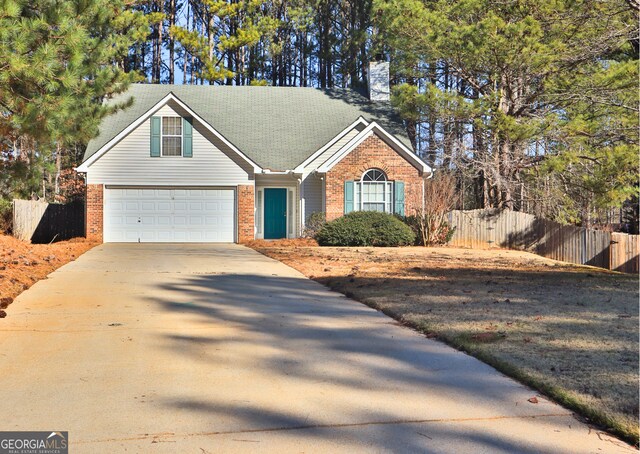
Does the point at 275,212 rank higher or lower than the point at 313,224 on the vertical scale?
higher

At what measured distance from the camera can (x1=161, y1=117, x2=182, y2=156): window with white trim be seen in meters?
25.4

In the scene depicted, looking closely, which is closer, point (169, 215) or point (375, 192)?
point (169, 215)

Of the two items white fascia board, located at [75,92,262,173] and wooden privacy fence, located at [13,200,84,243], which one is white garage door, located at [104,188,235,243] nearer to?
white fascia board, located at [75,92,262,173]

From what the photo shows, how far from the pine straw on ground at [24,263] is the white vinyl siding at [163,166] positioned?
381 cm

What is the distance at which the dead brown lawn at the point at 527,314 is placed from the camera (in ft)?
18.6

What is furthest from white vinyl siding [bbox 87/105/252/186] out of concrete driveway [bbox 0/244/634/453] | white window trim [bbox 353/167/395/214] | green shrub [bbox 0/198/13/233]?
concrete driveway [bbox 0/244/634/453]

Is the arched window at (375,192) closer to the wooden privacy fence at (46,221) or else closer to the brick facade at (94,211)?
the brick facade at (94,211)

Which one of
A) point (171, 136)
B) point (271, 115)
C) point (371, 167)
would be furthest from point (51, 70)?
point (271, 115)

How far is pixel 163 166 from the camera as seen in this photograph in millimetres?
25344

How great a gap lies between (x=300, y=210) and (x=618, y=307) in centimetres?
1744

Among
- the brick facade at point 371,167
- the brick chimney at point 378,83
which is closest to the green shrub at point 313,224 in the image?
the brick facade at point 371,167

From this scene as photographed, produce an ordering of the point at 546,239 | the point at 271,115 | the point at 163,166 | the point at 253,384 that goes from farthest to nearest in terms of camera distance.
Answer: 1. the point at 271,115
2. the point at 163,166
3. the point at 546,239
4. the point at 253,384

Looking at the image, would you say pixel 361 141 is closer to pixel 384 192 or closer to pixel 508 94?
pixel 384 192

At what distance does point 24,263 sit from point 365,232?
11.5 meters
